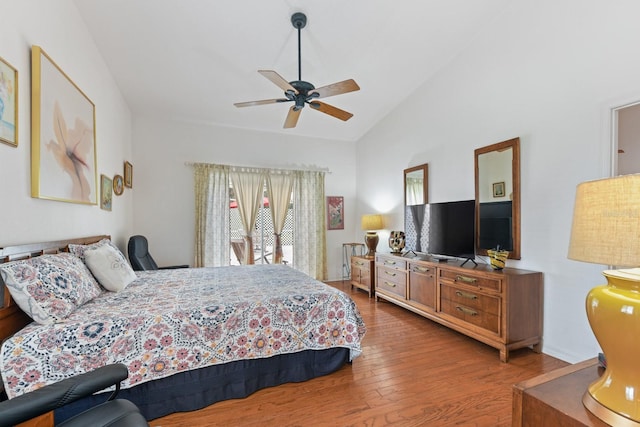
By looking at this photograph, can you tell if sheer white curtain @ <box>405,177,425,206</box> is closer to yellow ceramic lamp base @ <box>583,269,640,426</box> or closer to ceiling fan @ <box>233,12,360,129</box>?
ceiling fan @ <box>233,12,360,129</box>

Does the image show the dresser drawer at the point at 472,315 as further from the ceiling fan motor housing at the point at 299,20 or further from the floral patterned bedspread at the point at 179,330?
the ceiling fan motor housing at the point at 299,20

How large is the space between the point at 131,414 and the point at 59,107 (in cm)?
227

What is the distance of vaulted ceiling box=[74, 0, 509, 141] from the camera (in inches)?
106

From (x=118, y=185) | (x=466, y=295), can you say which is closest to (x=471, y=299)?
(x=466, y=295)

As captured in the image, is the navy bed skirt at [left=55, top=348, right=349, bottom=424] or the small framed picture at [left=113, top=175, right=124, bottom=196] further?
the small framed picture at [left=113, top=175, right=124, bottom=196]

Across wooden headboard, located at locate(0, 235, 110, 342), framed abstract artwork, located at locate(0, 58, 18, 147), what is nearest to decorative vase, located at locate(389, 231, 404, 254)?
wooden headboard, located at locate(0, 235, 110, 342)

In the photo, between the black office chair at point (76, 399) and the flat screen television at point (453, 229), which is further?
the flat screen television at point (453, 229)

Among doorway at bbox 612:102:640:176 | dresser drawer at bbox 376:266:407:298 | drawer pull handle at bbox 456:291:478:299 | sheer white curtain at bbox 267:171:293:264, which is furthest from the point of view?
sheer white curtain at bbox 267:171:293:264

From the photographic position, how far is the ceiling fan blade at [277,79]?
2305mm

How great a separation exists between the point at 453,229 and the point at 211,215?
362cm

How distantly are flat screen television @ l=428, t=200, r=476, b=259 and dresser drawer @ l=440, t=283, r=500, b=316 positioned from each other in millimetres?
430

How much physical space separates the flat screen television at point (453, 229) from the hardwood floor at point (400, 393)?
38.4 inches

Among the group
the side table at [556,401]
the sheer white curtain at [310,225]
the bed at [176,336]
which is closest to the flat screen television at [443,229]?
the bed at [176,336]

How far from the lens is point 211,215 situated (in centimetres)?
473
